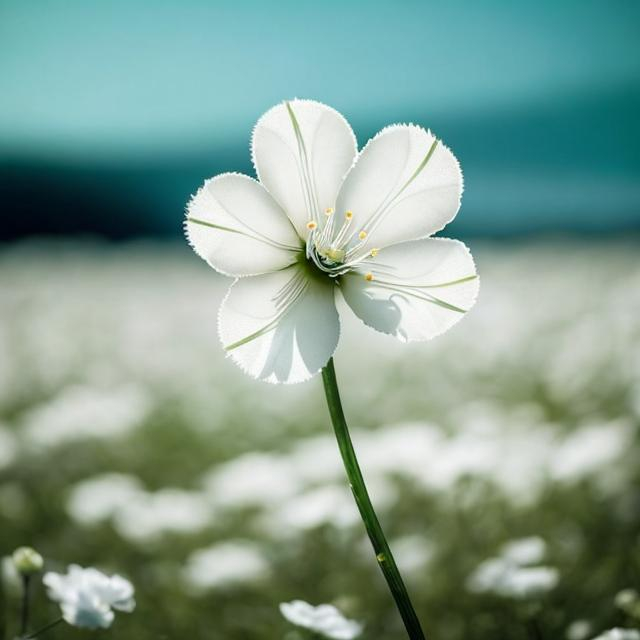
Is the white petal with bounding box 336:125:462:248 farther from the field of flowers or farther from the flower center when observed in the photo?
the field of flowers

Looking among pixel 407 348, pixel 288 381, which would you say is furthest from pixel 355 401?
pixel 288 381

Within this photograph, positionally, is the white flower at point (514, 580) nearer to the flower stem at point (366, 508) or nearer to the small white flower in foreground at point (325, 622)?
the small white flower in foreground at point (325, 622)

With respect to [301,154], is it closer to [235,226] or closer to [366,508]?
[235,226]

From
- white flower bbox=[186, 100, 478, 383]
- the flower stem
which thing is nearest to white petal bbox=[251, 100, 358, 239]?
white flower bbox=[186, 100, 478, 383]

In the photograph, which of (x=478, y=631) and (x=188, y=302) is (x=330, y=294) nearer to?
(x=478, y=631)

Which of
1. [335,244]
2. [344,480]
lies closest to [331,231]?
[335,244]

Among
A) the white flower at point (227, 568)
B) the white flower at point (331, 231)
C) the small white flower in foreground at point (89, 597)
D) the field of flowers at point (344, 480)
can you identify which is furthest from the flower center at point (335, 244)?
the white flower at point (227, 568)

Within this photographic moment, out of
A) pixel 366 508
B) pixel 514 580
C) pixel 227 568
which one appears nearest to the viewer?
pixel 366 508
